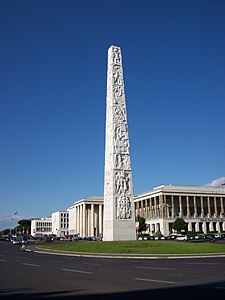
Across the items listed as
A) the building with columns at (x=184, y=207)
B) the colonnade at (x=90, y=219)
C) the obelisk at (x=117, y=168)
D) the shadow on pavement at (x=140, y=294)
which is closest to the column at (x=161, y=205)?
the building with columns at (x=184, y=207)

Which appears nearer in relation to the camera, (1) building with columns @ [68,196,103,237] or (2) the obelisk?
(2) the obelisk

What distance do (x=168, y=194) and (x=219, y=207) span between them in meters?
19.7

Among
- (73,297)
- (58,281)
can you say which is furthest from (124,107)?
(73,297)

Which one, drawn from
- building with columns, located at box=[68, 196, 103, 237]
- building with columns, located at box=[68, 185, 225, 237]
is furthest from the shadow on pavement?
building with columns, located at box=[68, 196, 103, 237]

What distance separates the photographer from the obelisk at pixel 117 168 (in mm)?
38250

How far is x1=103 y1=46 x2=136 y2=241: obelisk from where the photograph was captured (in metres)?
38.2

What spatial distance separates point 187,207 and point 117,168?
71.5 m

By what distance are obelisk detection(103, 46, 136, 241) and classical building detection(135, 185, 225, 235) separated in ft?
209

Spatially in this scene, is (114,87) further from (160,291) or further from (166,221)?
(166,221)

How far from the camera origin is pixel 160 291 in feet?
31.8

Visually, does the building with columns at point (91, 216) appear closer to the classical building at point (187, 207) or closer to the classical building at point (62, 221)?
the classical building at point (187, 207)

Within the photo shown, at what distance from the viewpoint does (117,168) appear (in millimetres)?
39000

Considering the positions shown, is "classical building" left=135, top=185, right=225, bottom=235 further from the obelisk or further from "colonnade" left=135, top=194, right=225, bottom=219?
the obelisk

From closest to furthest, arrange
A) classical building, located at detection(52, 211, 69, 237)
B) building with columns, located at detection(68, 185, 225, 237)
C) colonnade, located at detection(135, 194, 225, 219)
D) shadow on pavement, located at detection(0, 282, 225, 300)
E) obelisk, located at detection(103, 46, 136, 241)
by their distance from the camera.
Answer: shadow on pavement, located at detection(0, 282, 225, 300) → obelisk, located at detection(103, 46, 136, 241) → building with columns, located at detection(68, 185, 225, 237) → colonnade, located at detection(135, 194, 225, 219) → classical building, located at detection(52, 211, 69, 237)
